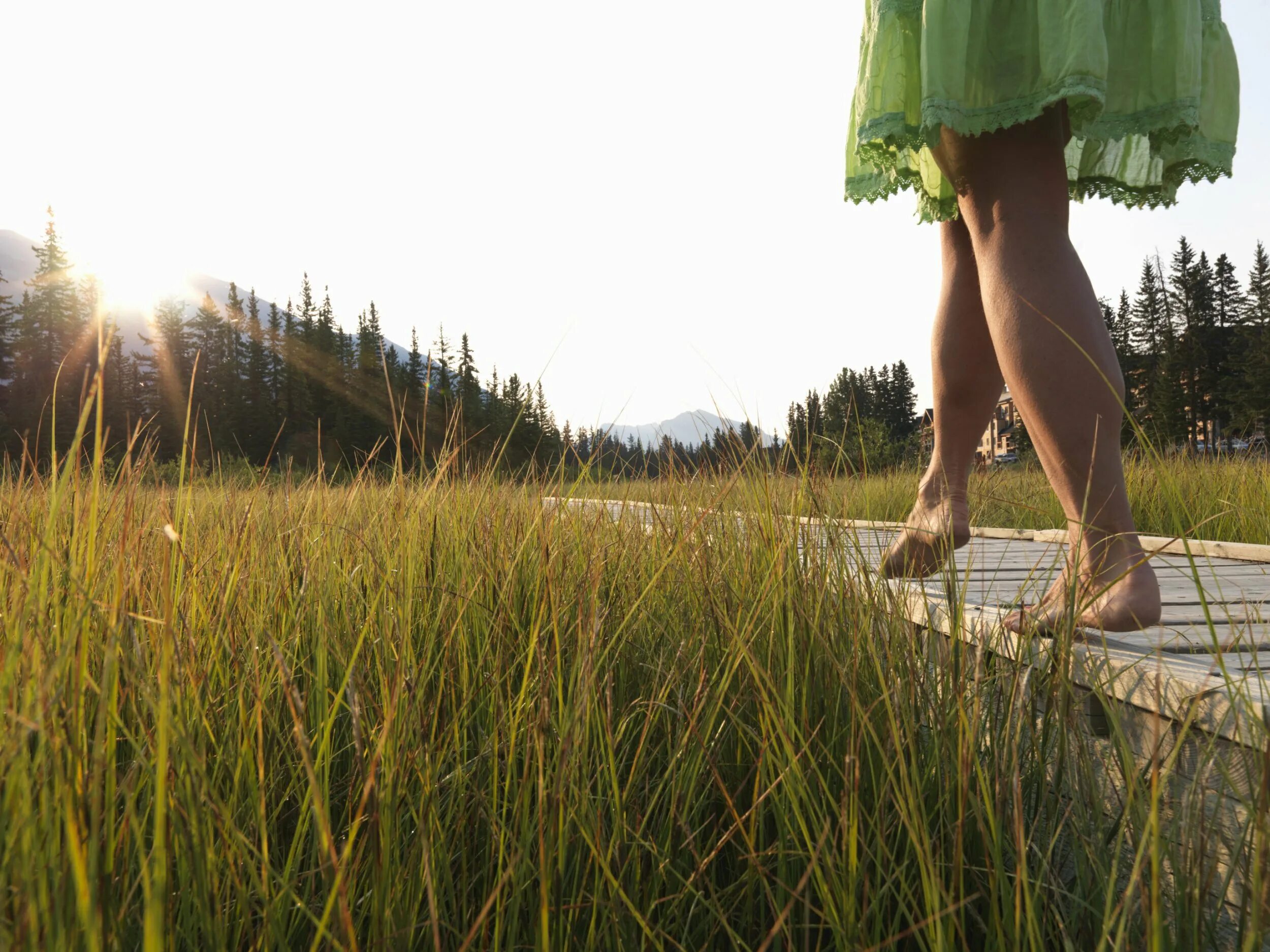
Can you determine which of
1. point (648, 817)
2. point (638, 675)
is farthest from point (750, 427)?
point (648, 817)

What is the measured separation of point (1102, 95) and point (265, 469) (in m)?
2.19

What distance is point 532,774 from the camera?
2.83ft

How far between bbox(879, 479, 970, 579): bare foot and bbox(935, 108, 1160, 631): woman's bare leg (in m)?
0.34

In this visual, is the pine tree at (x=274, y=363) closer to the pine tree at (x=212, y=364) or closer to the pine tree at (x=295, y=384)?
the pine tree at (x=295, y=384)

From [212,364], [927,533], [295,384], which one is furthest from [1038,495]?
[212,364]

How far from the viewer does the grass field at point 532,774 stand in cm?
56

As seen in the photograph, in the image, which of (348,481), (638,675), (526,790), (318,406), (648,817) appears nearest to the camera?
(526,790)

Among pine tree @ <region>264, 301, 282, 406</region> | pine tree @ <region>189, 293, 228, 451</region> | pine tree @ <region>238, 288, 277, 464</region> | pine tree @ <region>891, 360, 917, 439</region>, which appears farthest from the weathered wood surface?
pine tree @ <region>891, 360, 917, 439</region>

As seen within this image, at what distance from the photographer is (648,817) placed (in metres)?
0.89

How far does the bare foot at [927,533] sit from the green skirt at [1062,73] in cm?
75

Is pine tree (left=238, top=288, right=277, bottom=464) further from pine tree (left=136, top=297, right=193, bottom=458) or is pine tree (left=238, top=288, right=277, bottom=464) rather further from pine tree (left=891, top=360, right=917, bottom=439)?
pine tree (left=891, top=360, right=917, bottom=439)

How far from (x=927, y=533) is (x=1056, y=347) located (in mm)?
500

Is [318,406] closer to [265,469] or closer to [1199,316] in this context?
[265,469]

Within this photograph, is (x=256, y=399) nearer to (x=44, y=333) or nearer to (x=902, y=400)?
(x=44, y=333)
